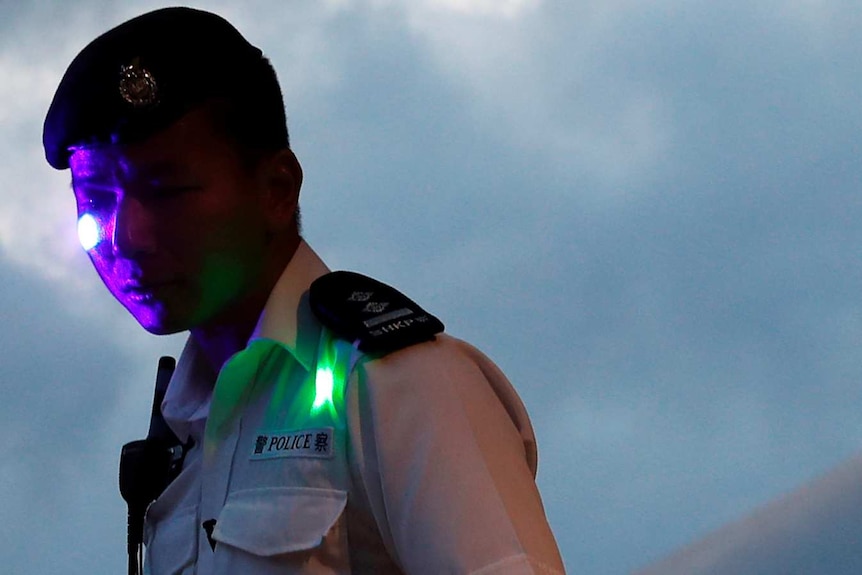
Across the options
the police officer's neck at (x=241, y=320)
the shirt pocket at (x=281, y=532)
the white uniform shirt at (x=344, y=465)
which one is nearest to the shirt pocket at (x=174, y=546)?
the white uniform shirt at (x=344, y=465)

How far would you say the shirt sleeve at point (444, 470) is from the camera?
1.49m

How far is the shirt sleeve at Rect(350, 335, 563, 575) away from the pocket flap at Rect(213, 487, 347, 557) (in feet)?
0.24

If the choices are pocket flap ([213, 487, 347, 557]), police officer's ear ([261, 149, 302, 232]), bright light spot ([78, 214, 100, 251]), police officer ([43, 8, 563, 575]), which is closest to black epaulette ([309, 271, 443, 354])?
police officer ([43, 8, 563, 575])

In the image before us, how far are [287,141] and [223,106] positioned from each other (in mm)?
144

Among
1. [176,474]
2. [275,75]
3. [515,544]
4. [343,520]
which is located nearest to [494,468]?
[515,544]

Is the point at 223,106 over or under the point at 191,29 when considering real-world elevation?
under

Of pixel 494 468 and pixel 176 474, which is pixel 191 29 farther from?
pixel 494 468

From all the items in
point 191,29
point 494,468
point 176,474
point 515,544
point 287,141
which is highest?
point 191,29

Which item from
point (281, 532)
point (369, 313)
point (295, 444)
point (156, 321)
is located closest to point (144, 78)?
point (156, 321)

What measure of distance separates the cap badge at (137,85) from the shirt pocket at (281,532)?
0.64 metres

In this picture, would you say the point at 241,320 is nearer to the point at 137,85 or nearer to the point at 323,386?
the point at 323,386

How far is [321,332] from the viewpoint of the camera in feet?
6.23

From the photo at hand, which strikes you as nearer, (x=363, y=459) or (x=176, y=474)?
(x=363, y=459)

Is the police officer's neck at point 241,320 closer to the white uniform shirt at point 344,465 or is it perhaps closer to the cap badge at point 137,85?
the white uniform shirt at point 344,465
